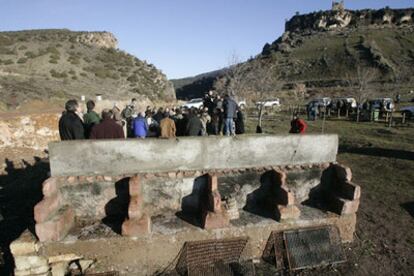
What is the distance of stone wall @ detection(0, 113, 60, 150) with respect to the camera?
1209 centimetres

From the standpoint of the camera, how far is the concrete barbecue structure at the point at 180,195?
529 cm

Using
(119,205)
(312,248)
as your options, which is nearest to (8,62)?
(119,205)

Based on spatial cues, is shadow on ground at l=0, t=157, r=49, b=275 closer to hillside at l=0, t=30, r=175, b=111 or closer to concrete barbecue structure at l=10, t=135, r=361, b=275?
concrete barbecue structure at l=10, t=135, r=361, b=275

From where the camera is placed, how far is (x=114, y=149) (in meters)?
5.74

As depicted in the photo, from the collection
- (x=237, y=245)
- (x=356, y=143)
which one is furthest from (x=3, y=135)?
(x=356, y=143)

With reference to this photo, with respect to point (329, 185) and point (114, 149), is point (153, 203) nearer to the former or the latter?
point (114, 149)

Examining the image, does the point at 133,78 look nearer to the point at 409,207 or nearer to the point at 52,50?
the point at 52,50

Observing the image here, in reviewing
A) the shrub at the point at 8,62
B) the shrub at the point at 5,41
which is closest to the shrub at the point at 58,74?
the shrub at the point at 8,62

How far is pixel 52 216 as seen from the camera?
5.23 m

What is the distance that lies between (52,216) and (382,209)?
734cm

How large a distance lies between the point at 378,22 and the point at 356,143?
302 feet

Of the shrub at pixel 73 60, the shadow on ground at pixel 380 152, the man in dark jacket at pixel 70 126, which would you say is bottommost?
the shadow on ground at pixel 380 152

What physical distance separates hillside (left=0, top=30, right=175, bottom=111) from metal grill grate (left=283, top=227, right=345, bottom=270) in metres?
15.1

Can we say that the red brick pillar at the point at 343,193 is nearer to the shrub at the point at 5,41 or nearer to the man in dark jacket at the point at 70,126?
the man in dark jacket at the point at 70,126
